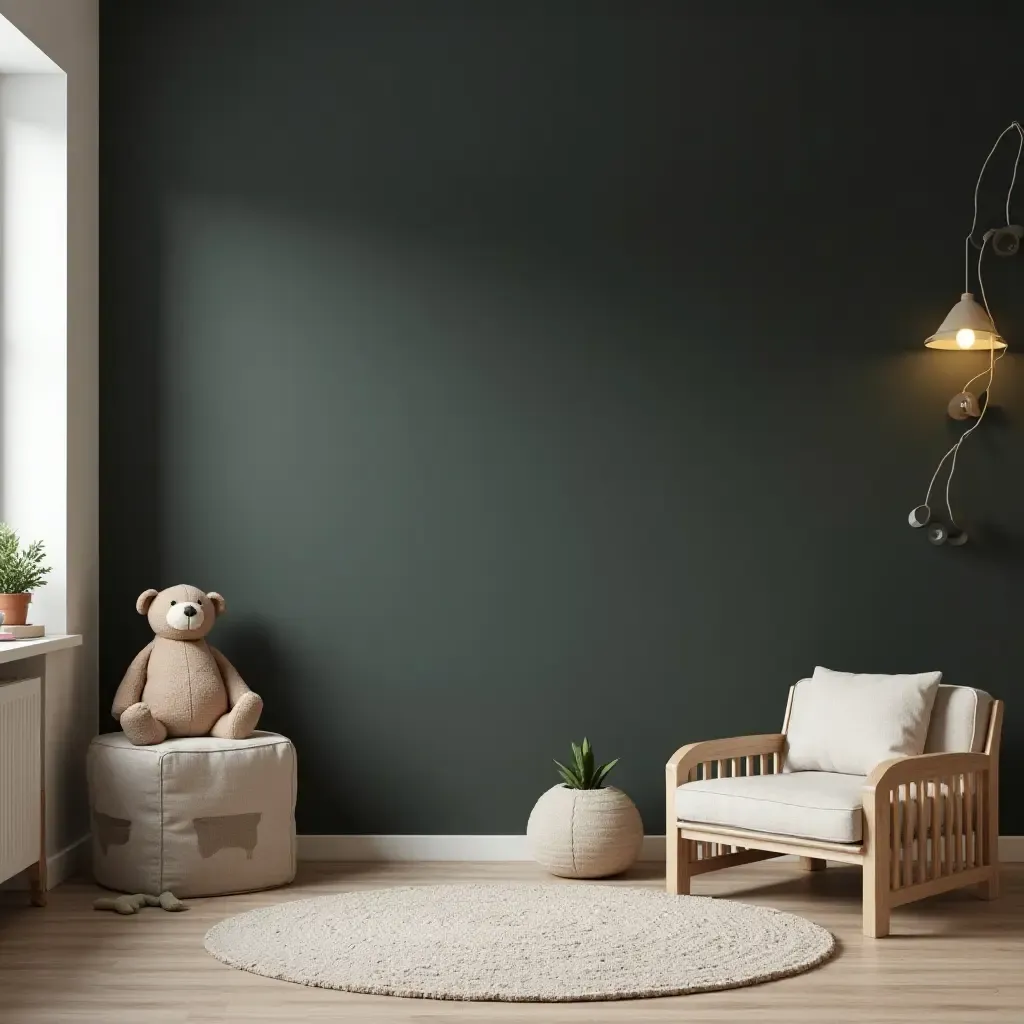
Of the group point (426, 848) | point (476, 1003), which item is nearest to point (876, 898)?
point (476, 1003)

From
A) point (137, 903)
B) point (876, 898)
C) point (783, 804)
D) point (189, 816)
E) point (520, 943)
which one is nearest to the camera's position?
point (520, 943)

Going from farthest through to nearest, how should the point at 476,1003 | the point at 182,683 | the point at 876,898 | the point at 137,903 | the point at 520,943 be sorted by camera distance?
the point at 182,683
the point at 137,903
the point at 876,898
the point at 520,943
the point at 476,1003

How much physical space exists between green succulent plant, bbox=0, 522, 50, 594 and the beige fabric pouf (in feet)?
1.81

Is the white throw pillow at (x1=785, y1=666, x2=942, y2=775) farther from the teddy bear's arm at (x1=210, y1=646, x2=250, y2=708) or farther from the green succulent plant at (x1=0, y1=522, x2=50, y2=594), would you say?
the green succulent plant at (x1=0, y1=522, x2=50, y2=594)

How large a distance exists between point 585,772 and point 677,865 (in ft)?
1.46

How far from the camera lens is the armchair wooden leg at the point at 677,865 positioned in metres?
4.00

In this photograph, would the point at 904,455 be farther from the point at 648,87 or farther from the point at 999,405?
the point at 648,87

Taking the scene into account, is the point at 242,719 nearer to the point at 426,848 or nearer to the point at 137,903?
the point at 137,903

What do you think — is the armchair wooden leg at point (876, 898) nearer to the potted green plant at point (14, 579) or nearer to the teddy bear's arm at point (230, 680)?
the teddy bear's arm at point (230, 680)

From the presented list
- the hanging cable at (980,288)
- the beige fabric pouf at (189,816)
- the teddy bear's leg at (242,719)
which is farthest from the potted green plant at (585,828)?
the hanging cable at (980,288)

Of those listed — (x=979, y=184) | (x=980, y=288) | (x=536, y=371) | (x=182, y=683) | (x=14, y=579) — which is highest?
(x=979, y=184)

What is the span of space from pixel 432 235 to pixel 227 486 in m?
1.14

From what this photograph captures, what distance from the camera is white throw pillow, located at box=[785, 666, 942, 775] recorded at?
4035 millimetres

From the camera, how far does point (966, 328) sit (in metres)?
4.34
